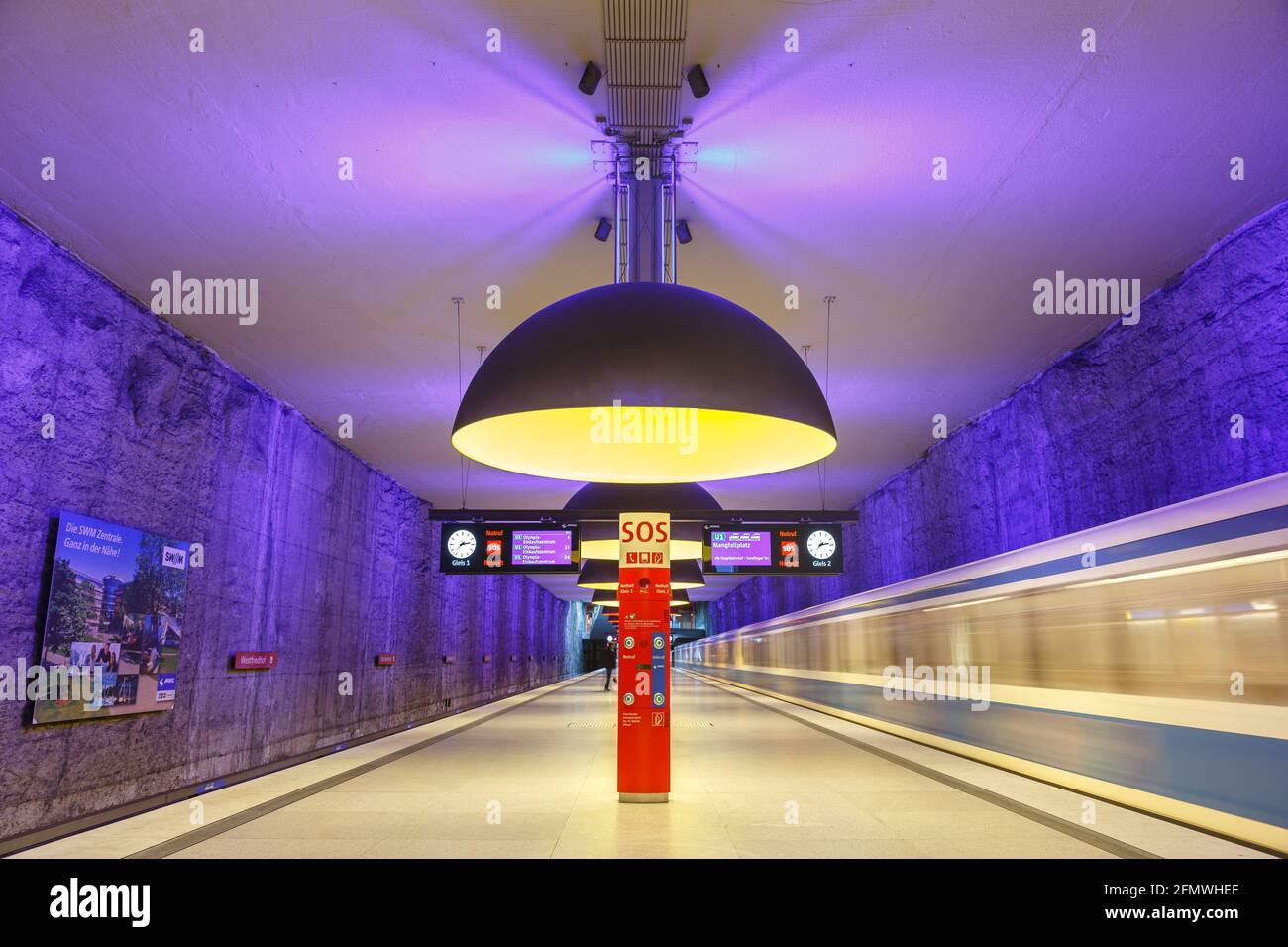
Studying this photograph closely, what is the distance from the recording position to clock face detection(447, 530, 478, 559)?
37.7 feet

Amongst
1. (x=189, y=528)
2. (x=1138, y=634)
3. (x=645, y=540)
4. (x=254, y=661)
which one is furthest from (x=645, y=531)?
(x=254, y=661)

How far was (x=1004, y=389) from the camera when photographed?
10.1 metres

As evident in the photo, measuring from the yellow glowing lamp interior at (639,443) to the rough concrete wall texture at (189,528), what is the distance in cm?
382

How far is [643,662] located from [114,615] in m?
4.36

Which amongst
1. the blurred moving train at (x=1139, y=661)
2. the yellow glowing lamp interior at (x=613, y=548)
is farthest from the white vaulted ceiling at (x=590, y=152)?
the yellow glowing lamp interior at (x=613, y=548)

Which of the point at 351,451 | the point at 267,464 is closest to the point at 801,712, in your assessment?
the point at 351,451

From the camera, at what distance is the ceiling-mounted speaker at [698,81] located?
15.3ft

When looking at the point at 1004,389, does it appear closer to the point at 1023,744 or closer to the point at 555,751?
the point at 1023,744

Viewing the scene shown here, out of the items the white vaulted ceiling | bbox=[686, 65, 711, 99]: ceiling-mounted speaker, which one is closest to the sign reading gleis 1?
the white vaulted ceiling

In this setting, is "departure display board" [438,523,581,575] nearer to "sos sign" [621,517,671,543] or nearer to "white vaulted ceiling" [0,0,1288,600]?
"white vaulted ceiling" [0,0,1288,600]

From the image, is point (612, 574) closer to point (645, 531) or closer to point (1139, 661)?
point (645, 531)

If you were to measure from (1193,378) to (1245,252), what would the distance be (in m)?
1.05
